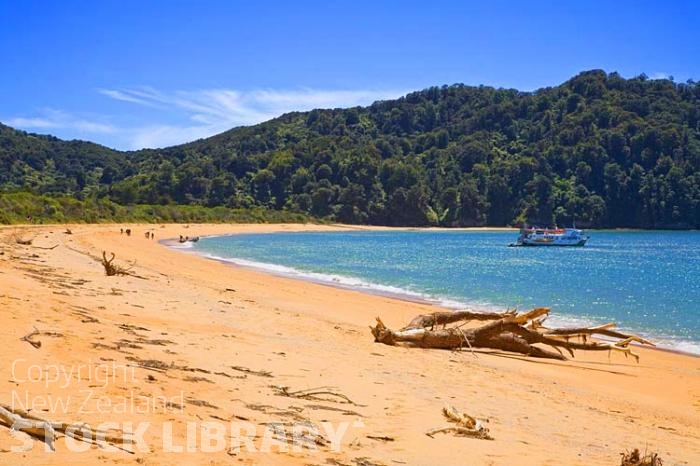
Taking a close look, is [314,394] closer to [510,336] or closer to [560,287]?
[510,336]

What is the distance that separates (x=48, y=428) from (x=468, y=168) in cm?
15575

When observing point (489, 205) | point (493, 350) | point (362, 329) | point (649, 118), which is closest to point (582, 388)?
point (493, 350)

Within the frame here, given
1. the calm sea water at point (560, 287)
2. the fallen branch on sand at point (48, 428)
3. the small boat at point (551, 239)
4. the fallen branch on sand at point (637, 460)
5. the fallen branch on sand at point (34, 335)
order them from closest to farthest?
the fallen branch on sand at point (48, 428) < the fallen branch on sand at point (637, 460) < the fallen branch on sand at point (34, 335) < the calm sea water at point (560, 287) < the small boat at point (551, 239)

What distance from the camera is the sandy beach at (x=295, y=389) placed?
516 centimetres

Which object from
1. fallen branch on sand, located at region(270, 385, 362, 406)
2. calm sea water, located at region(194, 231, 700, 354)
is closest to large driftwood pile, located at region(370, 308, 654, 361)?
calm sea water, located at region(194, 231, 700, 354)

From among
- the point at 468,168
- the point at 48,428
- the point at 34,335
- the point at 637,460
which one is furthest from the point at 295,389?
the point at 468,168

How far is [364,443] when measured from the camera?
5.68 meters

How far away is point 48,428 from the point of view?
441cm

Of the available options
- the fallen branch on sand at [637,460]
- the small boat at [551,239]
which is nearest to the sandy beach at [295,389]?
the fallen branch on sand at [637,460]

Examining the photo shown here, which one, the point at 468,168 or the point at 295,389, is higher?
the point at 468,168

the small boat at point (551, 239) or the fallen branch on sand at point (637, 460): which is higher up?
the small boat at point (551, 239)

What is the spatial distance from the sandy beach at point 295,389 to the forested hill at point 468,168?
4381 inches

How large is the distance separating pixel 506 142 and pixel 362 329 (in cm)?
15895

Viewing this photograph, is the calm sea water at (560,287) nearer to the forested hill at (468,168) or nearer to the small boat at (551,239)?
the small boat at (551,239)
